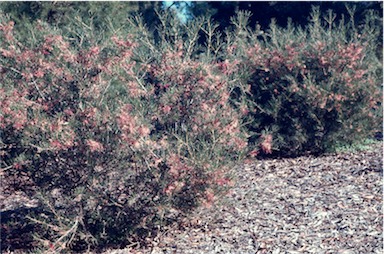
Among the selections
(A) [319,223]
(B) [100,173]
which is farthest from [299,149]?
(B) [100,173]

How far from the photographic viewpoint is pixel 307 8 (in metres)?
13.3

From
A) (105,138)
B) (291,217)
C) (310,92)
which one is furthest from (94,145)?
(310,92)

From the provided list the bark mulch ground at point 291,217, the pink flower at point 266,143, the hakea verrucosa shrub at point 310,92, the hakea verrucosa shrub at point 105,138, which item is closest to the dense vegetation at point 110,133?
the hakea verrucosa shrub at point 105,138

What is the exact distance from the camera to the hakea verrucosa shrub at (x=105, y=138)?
4.80m

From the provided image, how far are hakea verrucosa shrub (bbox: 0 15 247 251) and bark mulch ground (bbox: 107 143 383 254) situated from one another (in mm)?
409

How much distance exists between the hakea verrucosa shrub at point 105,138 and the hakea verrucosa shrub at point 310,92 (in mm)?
2786

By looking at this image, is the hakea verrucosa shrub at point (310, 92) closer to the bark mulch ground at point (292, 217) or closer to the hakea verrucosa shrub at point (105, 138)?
the bark mulch ground at point (292, 217)

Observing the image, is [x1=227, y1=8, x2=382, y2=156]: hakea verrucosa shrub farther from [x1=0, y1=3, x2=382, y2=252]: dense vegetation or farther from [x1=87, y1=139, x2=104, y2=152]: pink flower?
[x1=87, y1=139, x2=104, y2=152]: pink flower

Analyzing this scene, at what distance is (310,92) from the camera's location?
7848mm

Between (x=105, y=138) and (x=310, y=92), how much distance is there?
3895mm

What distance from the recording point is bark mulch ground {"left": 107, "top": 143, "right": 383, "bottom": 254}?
5.22 metres

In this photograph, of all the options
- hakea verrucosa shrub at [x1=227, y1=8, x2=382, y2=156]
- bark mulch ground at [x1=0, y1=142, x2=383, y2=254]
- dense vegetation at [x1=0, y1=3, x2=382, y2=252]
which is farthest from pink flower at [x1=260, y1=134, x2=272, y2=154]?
hakea verrucosa shrub at [x1=227, y1=8, x2=382, y2=156]

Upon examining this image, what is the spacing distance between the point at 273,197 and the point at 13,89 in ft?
10.3

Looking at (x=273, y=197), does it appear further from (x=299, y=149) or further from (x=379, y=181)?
(x=299, y=149)
